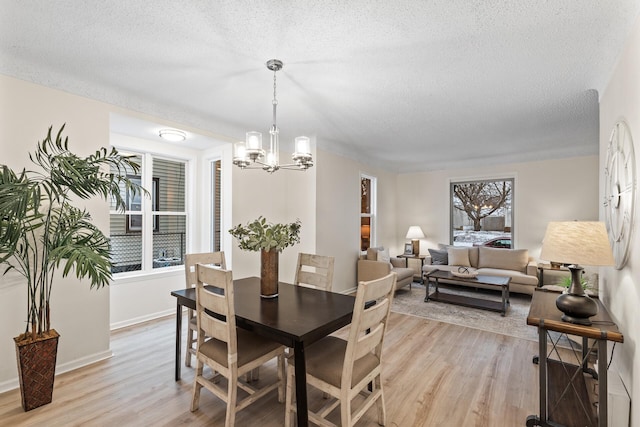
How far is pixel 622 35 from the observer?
6.51 feet

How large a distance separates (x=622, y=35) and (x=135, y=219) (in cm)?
498

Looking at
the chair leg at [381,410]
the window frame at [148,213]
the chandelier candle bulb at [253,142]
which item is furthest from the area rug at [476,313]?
the window frame at [148,213]

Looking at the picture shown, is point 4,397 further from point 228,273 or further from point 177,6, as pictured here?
point 177,6

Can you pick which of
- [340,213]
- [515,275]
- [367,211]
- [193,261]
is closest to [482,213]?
[515,275]

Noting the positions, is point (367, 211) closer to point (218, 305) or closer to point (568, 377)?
point (568, 377)

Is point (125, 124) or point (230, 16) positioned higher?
point (230, 16)

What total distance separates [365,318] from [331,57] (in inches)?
75.3

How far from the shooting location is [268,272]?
2299mm

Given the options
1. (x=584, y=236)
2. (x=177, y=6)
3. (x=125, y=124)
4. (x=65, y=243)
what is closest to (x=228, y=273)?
(x=65, y=243)

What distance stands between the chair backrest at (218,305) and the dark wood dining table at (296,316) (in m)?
0.10

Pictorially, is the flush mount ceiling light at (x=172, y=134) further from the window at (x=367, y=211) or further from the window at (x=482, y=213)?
the window at (x=482, y=213)

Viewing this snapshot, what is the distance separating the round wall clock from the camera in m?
1.74

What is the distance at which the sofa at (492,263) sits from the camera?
4.95m

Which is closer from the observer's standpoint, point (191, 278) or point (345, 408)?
point (345, 408)
